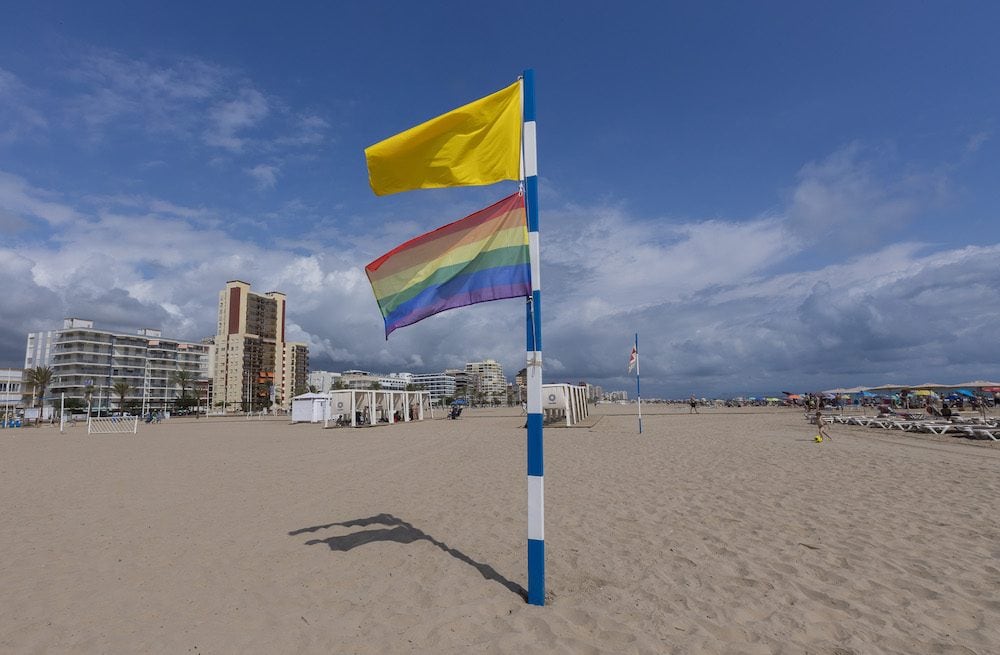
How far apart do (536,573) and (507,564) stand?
1208mm

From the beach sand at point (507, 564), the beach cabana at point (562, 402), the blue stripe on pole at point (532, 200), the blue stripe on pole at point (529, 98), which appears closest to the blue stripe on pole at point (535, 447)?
the beach sand at point (507, 564)

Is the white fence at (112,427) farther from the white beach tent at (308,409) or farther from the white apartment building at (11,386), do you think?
the white apartment building at (11,386)

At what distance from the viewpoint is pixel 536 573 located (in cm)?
460

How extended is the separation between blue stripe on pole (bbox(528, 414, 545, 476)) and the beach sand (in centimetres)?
121

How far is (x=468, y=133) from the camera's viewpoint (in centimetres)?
510

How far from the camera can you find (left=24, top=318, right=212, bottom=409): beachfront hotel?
109m

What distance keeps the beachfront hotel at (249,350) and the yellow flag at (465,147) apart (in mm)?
139677

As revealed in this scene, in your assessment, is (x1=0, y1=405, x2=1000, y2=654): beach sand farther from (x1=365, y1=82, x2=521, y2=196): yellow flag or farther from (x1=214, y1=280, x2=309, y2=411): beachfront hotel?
(x1=214, y1=280, x2=309, y2=411): beachfront hotel

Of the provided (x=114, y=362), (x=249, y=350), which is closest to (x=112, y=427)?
(x=114, y=362)

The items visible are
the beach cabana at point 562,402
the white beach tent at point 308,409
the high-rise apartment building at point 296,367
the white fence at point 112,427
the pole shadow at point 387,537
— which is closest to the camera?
the pole shadow at point 387,537

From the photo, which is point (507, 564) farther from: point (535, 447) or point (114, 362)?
point (114, 362)

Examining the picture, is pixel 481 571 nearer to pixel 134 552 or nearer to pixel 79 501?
pixel 134 552

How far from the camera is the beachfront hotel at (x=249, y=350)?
5349 inches

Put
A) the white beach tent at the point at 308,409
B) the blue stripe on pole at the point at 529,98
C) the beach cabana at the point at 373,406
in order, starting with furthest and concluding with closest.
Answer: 1. the white beach tent at the point at 308,409
2. the beach cabana at the point at 373,406
3. the blue stripe on pole at the point at 529,98
